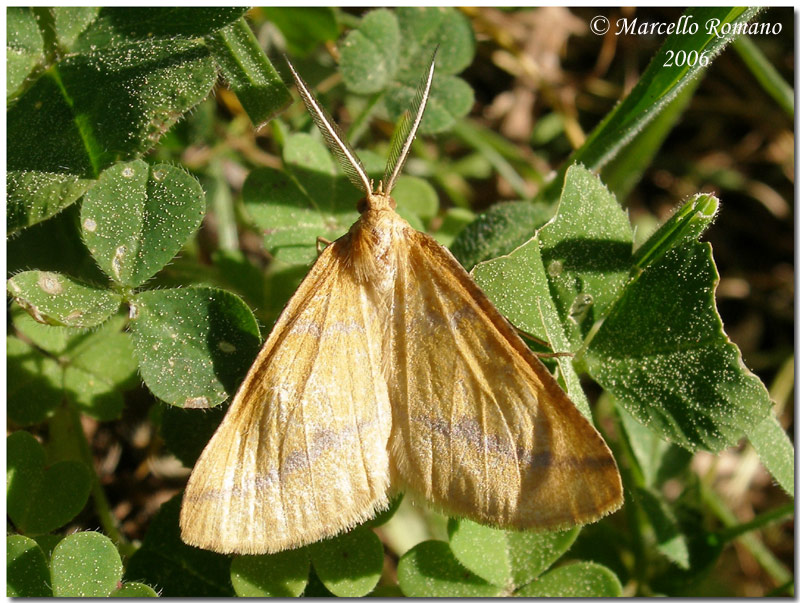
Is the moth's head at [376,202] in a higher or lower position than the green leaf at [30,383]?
higher

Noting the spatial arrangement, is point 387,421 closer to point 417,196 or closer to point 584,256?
point 584,256

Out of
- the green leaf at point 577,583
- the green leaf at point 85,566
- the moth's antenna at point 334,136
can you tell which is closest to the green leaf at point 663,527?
the green leaf at point 577,583

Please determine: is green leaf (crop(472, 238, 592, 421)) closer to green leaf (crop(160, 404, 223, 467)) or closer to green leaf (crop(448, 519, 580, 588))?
green leaf (crop(448, 519, 580, 588))

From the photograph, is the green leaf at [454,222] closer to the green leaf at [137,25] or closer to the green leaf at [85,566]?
the green leaf at [137,25]

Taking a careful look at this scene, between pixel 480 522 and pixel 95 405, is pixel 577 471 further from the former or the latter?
pixel 95 405

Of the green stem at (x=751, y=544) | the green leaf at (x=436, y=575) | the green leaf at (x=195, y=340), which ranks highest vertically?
the green leaf at (x=195, y=340)

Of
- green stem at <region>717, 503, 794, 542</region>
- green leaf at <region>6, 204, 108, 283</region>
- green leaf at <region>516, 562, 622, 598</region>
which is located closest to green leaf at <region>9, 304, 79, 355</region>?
green leaf at <region>6, 204, 108, 283</region>

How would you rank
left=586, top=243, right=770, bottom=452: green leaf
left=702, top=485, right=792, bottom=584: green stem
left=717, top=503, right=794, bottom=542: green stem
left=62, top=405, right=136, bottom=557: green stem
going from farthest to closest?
1. left=702, top=485, right=792, bottom=584: green stem
2. left=717, top=503, right=794, bottom=542: green stem
3. left=62, top=405, right=136, bottom=557: green stem
4. left=586, top=243, right=770, bottom=452: green leaf
